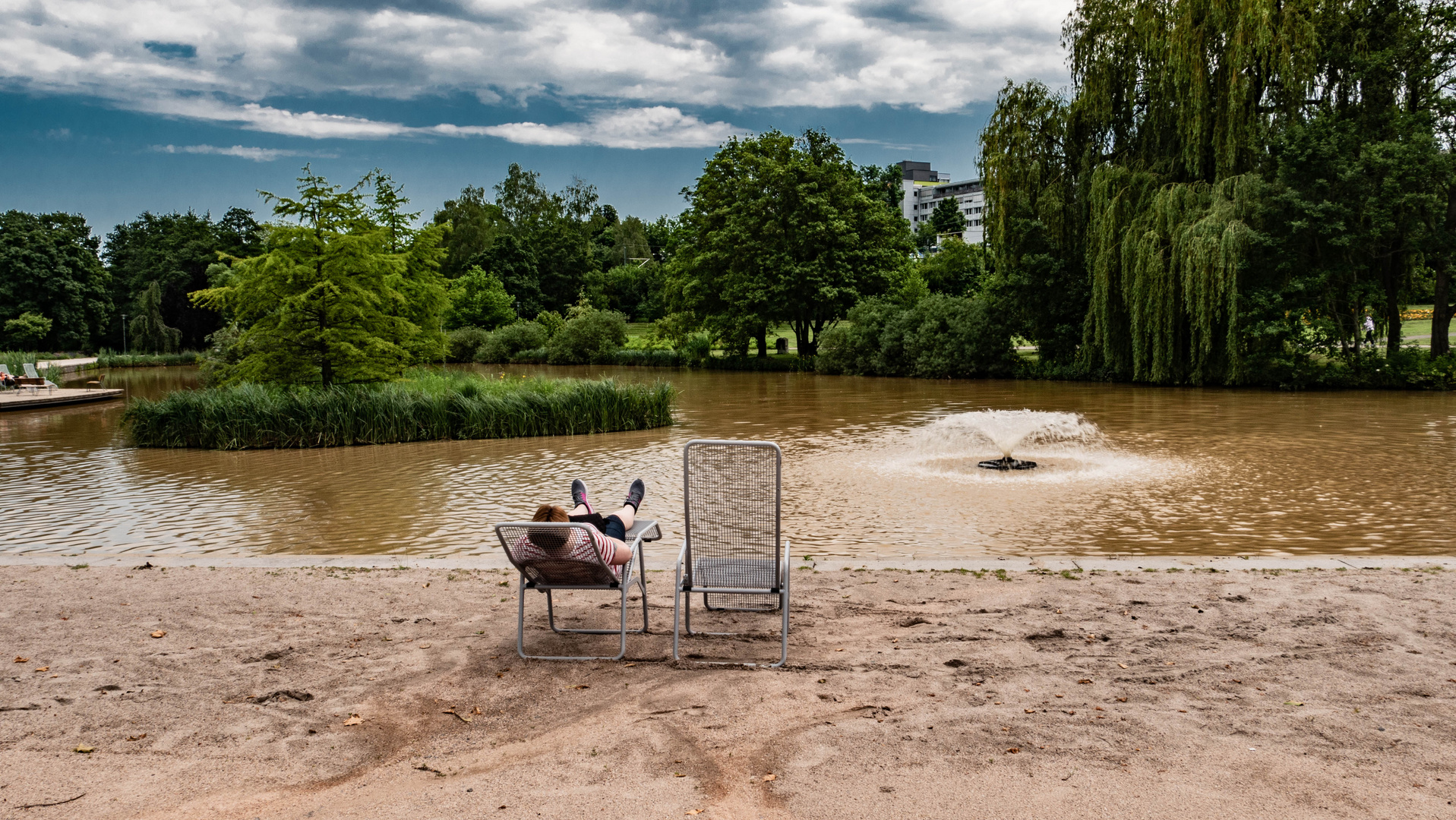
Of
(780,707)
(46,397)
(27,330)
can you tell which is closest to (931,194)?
(27,330)

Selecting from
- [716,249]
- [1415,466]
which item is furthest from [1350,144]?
[716,249]

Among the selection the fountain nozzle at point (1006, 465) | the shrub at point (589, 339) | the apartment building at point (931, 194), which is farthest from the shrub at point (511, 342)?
the apartment building at point (931, 194)

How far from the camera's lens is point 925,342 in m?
35.4

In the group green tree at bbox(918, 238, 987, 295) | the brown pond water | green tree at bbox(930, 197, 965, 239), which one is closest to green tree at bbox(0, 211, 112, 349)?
the brown pond water

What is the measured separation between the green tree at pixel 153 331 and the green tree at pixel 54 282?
6182 mm

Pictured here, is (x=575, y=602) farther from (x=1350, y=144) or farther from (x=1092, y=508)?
(x=1350, y=144)

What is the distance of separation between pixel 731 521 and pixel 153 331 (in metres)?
72.8

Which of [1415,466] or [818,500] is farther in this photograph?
[1415,466]

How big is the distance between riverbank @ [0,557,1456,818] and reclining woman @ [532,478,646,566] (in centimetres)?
57

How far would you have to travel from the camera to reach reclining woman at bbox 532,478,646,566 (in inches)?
196

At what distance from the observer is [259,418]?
17.6 metres

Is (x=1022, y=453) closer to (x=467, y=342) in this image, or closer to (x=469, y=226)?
(x=467, y=342)

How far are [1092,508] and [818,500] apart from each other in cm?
293

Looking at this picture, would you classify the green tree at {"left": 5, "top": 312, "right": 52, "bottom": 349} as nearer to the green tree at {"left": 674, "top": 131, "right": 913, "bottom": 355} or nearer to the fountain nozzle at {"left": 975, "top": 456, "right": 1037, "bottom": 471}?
the green tree at {"left": 674, "top": 131, "right": 913, "bottom": 355}
